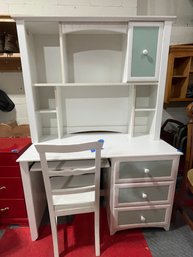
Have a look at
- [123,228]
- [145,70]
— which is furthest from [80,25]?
[123,228]

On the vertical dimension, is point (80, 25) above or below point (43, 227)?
above

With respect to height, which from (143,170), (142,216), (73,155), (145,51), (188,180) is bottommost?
(142,216)

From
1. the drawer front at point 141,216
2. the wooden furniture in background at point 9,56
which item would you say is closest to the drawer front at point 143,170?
the drawer front at point 141,216

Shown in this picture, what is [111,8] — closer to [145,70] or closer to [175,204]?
[145,70]

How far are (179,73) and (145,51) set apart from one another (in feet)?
3.06

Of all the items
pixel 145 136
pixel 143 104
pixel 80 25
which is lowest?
pixel 145 136

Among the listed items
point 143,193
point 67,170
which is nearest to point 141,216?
point 143,193

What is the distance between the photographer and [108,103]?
162cm

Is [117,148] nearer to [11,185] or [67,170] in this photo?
[67,170]

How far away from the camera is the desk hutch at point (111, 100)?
3.92ft

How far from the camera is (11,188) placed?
1296mm

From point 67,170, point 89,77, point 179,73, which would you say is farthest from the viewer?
point 179,73

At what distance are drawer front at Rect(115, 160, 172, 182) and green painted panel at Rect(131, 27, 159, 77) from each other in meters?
0.73

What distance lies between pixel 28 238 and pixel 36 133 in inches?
35.2
